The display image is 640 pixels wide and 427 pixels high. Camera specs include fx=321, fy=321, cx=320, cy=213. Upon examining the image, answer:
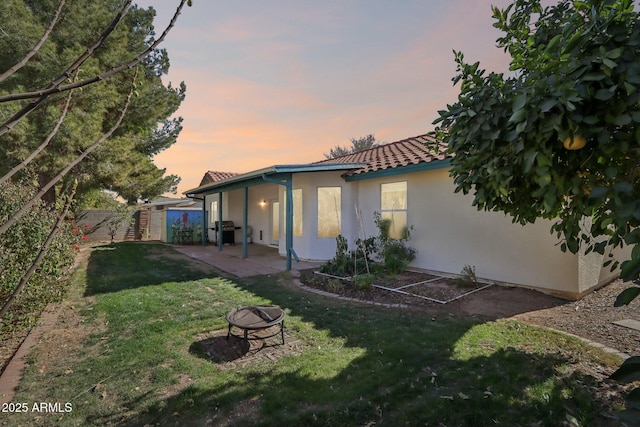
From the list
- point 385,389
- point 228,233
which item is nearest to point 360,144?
point 228,233

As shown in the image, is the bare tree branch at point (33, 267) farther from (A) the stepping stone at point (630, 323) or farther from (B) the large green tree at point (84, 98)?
(B) the large green tree at point (84, 98)

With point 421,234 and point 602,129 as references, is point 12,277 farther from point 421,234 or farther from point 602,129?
point 421,234

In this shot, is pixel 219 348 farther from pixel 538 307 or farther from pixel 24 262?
pixel 538 307

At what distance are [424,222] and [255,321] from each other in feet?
18.1

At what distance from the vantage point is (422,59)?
926 centimetres

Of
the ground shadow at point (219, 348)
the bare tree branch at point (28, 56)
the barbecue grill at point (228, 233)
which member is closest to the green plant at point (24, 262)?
the ground shadow at point (219, 348)

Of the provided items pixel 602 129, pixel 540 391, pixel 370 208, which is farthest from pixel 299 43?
pixel 540 391

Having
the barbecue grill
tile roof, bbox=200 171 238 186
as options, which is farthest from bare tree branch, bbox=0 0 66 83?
tile roof, bbox=200 171 238 186

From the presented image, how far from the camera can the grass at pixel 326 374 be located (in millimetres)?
2762

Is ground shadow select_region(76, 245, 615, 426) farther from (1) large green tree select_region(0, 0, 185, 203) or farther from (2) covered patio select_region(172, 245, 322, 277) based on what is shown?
(1) large green tree select_region(0, 0, 185, 203)

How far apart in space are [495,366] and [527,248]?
385cm

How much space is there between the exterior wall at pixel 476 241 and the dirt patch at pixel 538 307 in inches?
15.3

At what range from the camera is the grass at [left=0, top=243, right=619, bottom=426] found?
2762 millimetres

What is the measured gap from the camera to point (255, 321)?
420 centimetres
